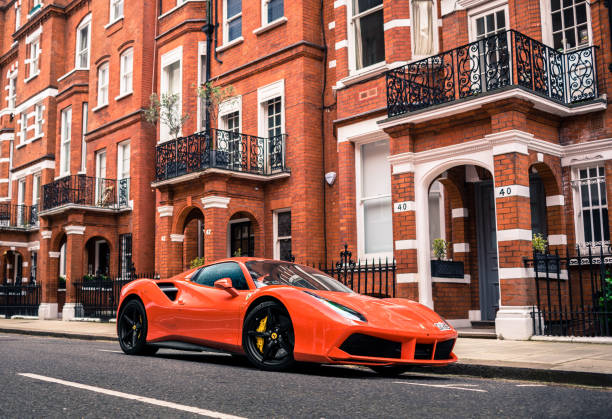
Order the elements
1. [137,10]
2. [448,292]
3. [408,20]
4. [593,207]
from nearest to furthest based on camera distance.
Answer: [593,207] → [448,292] → [408,20] → [137,10]

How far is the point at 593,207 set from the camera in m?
12.5

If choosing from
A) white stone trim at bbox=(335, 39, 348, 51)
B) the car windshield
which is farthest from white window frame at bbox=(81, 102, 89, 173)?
the car windshield

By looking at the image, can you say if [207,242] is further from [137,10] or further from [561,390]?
[561,390]

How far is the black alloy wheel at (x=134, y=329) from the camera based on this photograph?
9141 mm

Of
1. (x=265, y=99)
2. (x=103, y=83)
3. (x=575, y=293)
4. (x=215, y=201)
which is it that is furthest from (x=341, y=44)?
(x=103, y=83)

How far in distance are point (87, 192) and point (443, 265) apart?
16.1 meters

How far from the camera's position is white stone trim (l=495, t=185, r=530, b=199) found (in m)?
11.4

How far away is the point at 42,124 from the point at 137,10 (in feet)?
31.5

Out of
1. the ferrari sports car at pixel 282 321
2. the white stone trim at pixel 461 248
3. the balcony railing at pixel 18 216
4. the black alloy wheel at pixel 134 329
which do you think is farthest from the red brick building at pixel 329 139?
the black alloy wheel at pixel 134 329

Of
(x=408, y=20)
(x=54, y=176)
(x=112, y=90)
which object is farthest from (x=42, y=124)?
(x=408, y=20)

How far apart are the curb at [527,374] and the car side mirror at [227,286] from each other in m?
2.41

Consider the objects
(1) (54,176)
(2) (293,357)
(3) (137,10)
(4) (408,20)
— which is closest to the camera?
(2) (293,357)

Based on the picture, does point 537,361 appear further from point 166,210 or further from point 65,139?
point 65,139

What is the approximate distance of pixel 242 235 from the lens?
1997 centimetres
